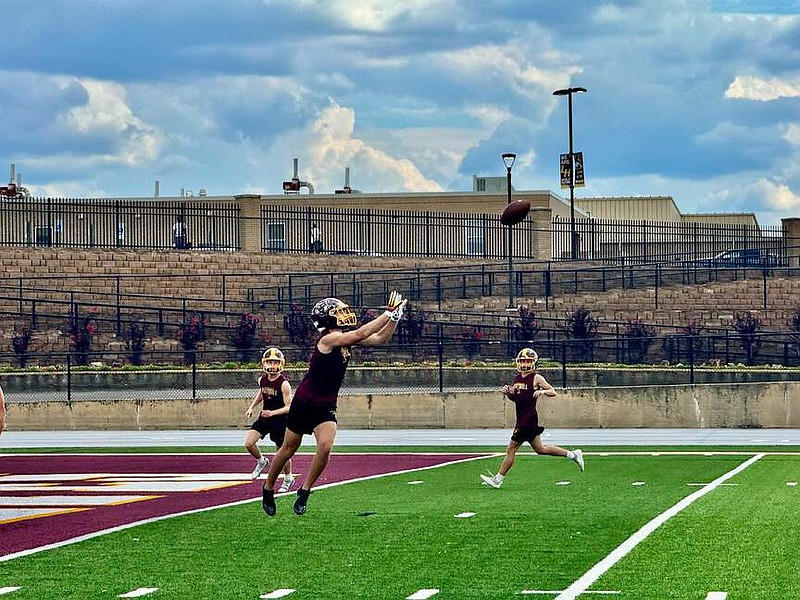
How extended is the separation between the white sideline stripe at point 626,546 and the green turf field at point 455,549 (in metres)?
0.05

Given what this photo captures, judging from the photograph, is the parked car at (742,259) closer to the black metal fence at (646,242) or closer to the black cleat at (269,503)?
the black metal fence at (646,242)

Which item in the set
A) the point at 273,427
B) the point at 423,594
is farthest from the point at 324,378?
the point at 273,427

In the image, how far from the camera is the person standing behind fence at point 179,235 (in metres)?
49.4

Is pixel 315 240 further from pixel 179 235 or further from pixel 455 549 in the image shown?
pixel 455 549

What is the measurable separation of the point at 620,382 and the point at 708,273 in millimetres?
17312

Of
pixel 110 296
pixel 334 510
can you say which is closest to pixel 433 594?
pixel 334 510

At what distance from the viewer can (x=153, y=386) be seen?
3309 centimetres

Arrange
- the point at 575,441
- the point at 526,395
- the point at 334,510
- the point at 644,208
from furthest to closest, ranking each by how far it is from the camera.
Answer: the point at 644,208 < the point at 575,441 < the point at 526,395 < the point at 334,510

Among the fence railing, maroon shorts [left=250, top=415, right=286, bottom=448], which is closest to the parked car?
the fence railing

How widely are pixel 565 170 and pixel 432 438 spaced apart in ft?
114

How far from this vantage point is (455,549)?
11.5 m

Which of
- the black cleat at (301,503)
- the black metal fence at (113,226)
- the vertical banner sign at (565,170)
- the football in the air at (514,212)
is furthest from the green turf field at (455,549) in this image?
the vertical banner sign at (565,170)

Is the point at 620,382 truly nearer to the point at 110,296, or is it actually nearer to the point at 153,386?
the point at 153,386

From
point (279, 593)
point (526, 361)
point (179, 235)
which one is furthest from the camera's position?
point (179, 235)
